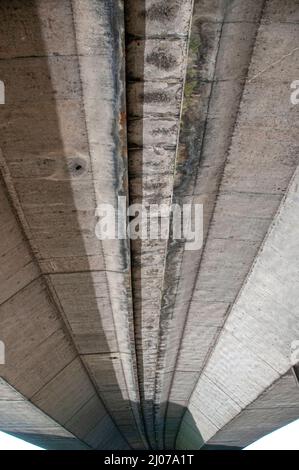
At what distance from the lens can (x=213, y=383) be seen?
8.63 m

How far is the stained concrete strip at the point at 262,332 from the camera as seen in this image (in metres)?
5.04

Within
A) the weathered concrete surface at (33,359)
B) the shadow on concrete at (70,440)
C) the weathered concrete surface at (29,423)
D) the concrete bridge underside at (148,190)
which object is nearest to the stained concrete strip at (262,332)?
the concrete bridge underside at (148,190)

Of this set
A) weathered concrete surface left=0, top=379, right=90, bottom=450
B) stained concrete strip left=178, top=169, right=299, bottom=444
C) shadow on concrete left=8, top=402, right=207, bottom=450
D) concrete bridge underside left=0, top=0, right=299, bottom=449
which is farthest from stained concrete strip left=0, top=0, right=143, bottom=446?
shadow on concrete left=8, top=402, right=207, bottom=450

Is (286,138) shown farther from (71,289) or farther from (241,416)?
A: (241,416)

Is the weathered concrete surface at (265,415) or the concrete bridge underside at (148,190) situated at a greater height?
the concrete bridge underside at (148,190)

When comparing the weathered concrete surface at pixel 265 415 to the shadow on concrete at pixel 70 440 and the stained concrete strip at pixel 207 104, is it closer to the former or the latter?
the shadow on concrete at pixel 70 440

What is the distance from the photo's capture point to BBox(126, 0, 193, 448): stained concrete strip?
2926 millimetres

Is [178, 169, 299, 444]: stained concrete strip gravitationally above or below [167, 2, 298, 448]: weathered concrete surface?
below

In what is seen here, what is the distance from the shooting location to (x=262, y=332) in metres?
6.31

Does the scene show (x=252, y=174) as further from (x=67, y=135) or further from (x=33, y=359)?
(x=33, y=359)

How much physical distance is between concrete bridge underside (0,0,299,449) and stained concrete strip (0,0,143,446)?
0.05ft

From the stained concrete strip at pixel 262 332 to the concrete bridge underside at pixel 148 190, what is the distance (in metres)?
0.03

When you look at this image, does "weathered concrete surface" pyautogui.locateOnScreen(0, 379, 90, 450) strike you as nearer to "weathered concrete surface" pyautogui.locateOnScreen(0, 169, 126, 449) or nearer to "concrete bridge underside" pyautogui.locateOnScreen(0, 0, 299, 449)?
"weathered concrete surface" pyautogui.locateOnScreen(0, 169, 126, 449)

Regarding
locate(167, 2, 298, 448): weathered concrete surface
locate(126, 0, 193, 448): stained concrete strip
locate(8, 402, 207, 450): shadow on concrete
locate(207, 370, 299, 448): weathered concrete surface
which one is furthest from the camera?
locate(8, 402, 207, 450): shadow on concrete
